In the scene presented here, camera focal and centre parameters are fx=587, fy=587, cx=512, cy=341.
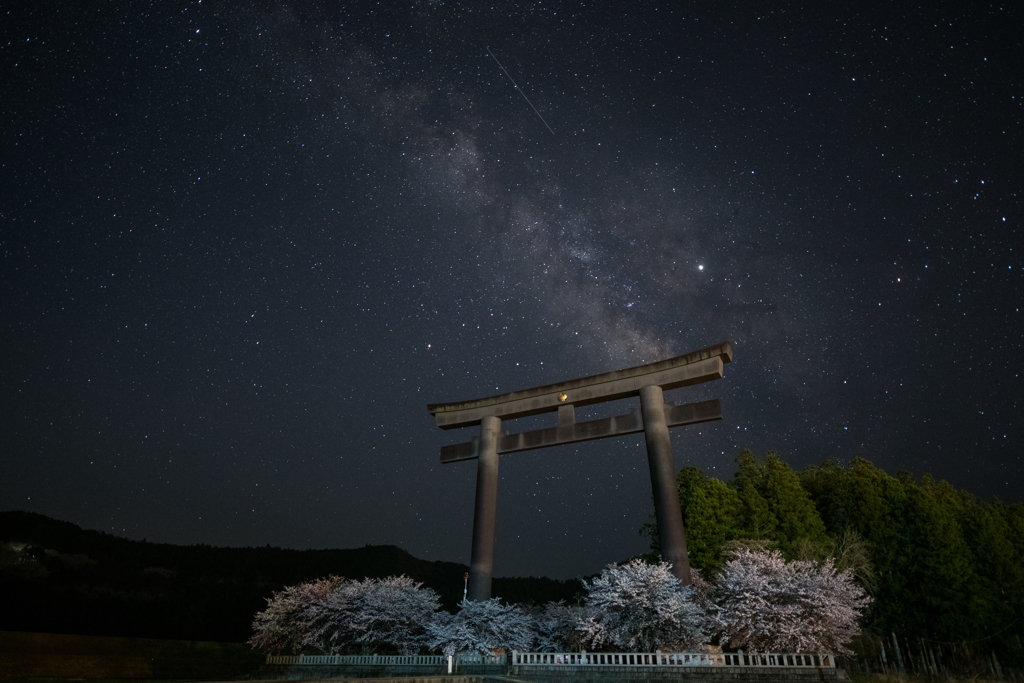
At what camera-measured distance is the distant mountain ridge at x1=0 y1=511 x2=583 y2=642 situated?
66.2 metres

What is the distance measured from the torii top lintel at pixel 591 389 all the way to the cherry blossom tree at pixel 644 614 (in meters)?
8.60

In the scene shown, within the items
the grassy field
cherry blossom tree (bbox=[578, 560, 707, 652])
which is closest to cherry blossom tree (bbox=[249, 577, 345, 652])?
the grassy field

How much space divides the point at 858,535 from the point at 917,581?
390cm

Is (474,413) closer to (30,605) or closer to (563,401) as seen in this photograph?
(563,401)

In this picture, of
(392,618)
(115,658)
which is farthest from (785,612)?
(115,658)

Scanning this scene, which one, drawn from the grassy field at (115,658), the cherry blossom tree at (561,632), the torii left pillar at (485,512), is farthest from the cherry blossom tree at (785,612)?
the grassy field at (115,658)

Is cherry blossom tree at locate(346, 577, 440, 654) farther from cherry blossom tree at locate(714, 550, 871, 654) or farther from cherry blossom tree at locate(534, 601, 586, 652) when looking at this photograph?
cherry blossom tree at locate(714, 550, 871, 654)

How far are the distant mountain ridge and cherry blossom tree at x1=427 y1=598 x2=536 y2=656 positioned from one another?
49.1m

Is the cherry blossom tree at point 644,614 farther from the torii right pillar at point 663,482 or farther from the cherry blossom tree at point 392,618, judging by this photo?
the cherry blossom tree at point 392,618

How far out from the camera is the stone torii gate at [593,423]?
2534cm

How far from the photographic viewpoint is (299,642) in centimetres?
3341

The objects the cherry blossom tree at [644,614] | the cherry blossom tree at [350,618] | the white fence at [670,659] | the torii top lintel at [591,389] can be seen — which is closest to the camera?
the white fence at [670,659]

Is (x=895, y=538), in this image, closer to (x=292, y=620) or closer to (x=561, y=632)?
(x=561, y=632)

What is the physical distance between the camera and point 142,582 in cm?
7656
